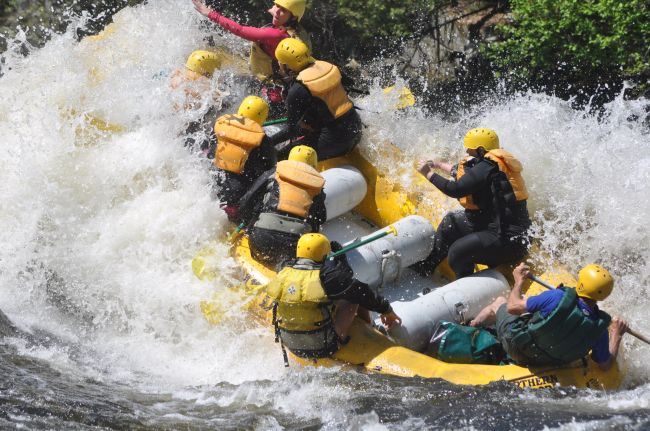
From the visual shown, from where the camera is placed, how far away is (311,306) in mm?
5008

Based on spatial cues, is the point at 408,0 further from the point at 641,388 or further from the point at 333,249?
the point at 641,388

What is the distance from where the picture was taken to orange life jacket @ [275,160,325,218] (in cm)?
569

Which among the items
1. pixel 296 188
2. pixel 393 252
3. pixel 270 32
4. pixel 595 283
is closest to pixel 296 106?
pixel 296 188

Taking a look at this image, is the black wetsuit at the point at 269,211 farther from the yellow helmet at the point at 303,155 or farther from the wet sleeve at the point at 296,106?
the wet sleeve at the point at 296,106

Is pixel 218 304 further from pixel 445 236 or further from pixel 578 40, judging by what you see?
pixel 578 40

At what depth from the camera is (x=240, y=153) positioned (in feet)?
20.3

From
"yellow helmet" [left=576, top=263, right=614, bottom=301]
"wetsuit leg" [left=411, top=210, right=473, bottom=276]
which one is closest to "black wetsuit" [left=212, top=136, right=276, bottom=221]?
"wetsuit leg" [left=411, top=210, right=473, bottom=276]

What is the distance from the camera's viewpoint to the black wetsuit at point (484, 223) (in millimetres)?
5652

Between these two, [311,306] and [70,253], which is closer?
[311,306]

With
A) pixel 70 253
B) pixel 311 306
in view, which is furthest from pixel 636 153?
pixel 70 253

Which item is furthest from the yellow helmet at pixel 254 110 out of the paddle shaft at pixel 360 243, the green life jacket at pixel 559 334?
the green life jacket at pixel 559 334

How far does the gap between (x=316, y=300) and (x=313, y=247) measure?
0.33 m

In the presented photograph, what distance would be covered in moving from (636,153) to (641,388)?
212 cm

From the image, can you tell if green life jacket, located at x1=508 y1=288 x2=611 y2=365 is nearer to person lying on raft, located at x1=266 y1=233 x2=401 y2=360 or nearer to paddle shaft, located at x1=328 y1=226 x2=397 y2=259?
person lying on raft, located at x1=266 y1=233 x2=401 y2=360
